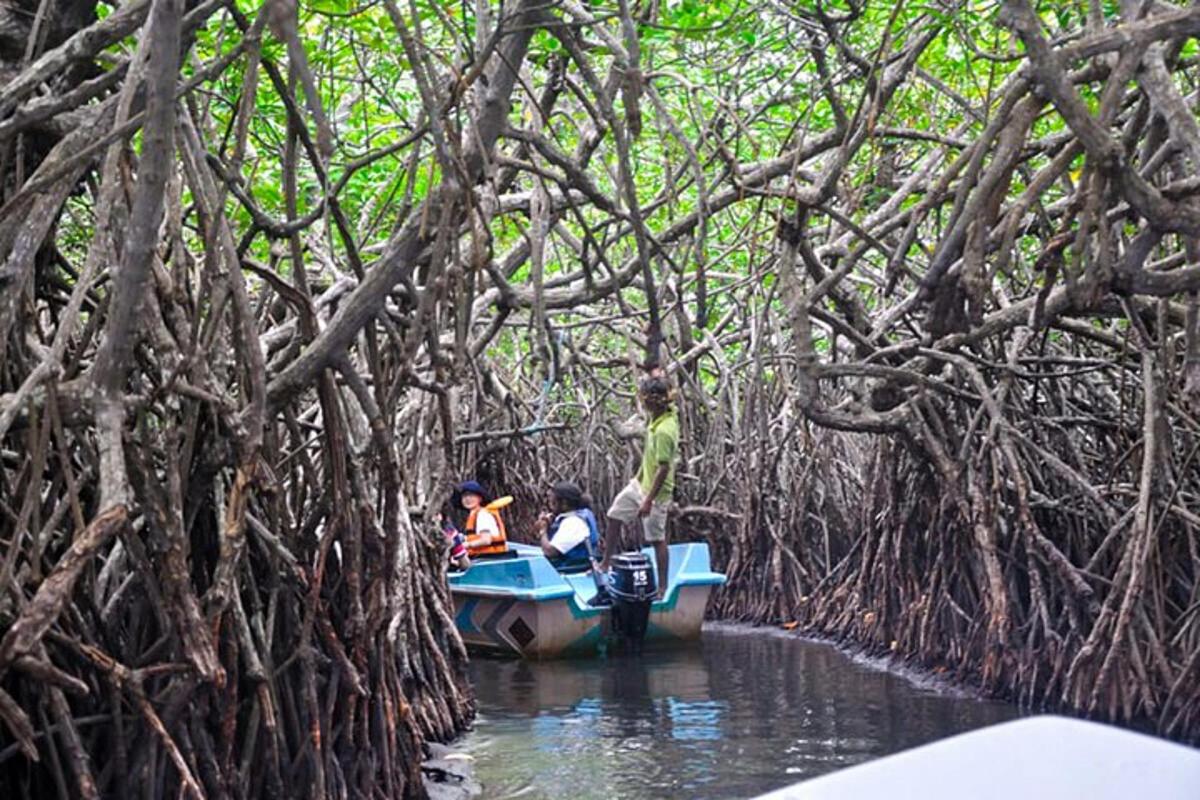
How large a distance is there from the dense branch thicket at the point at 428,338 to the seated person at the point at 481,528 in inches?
72.4

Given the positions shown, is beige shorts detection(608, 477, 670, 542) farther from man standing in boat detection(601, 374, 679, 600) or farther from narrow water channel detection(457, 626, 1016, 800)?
narrow water channel detection(457, 626, 1016, 800)

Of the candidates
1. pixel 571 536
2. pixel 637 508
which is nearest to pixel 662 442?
pixel 637 508

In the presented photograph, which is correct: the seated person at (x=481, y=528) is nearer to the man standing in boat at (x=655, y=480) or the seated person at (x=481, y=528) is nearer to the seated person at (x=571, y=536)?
the seated person at (x=571, y=536)

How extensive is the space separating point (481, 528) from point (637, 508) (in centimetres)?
104

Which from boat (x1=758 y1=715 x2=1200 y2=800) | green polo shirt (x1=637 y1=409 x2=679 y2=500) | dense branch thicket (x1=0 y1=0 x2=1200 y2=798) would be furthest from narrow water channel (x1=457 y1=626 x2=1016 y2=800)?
boat (x1=758 y1=715 x2=1200 y2=800)

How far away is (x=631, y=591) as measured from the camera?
33.3 ft

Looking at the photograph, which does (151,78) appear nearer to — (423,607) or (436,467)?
(423,607)

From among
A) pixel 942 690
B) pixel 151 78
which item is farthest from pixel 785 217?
pixel 151 78

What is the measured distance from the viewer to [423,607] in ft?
23.7

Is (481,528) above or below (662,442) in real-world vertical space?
below

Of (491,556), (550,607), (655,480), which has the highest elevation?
(655,480)

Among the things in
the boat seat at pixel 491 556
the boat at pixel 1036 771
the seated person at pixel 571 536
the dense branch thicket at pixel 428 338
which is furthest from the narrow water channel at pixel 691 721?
the boat at pixel 1036 771

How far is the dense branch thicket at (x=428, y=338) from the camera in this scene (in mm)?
3732

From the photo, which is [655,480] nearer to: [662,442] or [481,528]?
[662,442]
